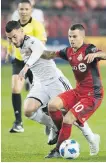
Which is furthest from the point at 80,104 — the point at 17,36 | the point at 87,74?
the point at 17,36

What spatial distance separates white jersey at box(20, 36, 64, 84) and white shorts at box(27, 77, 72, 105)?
0.07 meters

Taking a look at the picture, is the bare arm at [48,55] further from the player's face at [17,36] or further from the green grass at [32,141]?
the green grass at [32,141]

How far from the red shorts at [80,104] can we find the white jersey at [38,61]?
818 mm

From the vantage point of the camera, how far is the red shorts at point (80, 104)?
891 cm

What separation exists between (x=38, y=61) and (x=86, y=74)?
3.76 ft

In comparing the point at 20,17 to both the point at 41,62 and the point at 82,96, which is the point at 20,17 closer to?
the point at 41,62

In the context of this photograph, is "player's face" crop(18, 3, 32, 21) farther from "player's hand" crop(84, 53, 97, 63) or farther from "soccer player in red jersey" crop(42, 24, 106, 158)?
"player's hand" crop(84, 53, 97, 63)

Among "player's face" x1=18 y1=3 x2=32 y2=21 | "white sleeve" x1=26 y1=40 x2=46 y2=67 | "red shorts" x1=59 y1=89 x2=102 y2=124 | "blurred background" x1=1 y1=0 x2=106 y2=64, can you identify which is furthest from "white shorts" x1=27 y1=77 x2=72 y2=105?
"blurred background" x1=1 y1=0 x2=106 y2=64

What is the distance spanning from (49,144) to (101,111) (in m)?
4.47

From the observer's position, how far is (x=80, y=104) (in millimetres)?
8953

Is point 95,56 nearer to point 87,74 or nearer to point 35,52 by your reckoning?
point 87,74

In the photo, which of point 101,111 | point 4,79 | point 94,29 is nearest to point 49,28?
point 94,29

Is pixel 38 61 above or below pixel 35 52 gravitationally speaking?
below

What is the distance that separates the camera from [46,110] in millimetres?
10227
